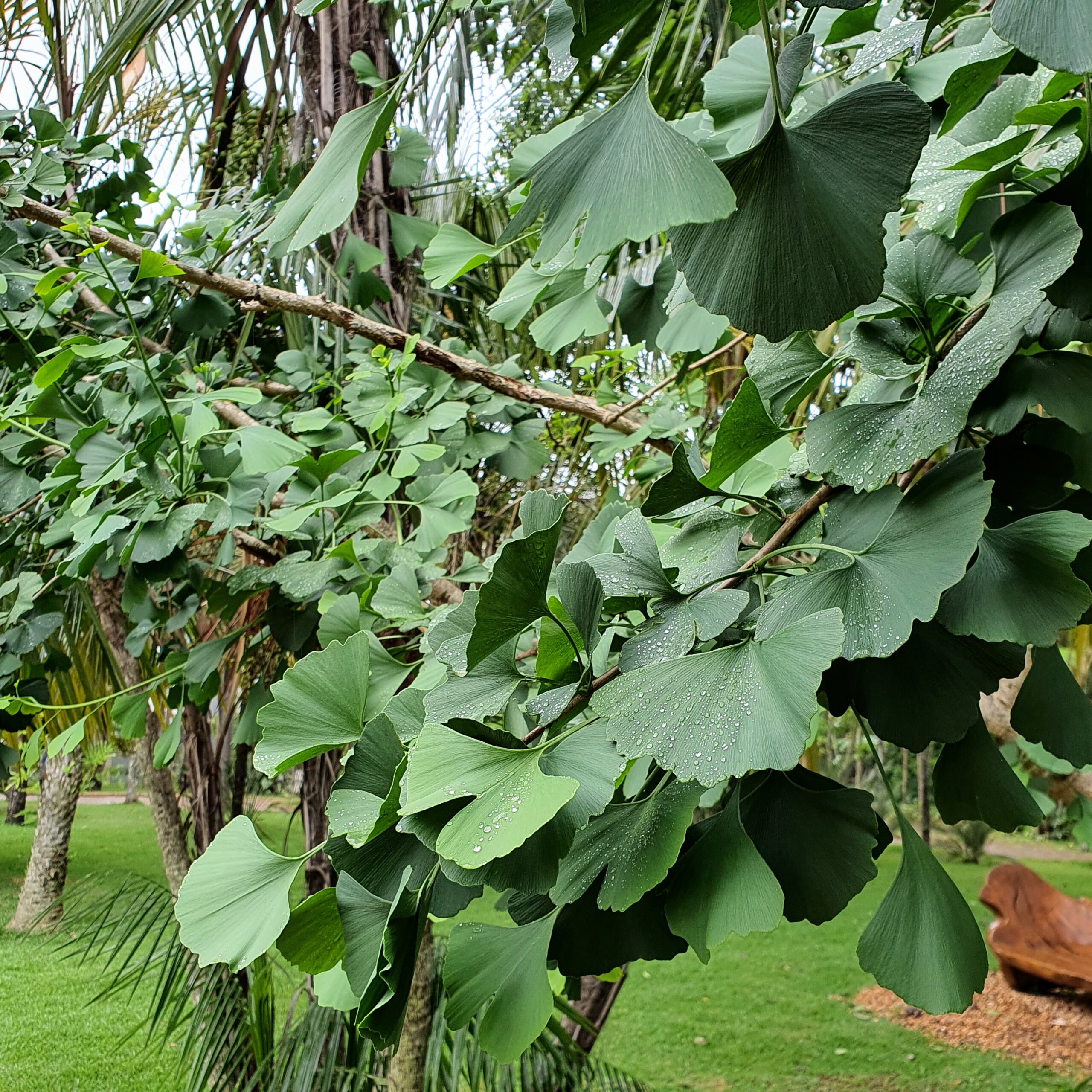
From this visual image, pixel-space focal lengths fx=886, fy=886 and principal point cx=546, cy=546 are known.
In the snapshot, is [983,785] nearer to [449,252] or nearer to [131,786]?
[449,252]

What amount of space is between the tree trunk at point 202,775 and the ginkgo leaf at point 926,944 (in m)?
1.52

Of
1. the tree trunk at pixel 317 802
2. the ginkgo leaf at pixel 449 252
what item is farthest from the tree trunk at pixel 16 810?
the ginkgo leaf at pixel 449 252

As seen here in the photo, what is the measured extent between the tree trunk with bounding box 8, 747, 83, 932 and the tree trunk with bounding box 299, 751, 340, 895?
1063mm

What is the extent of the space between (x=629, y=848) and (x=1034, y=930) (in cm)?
344

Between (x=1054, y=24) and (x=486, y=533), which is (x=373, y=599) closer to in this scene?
(x=1054, y=24)

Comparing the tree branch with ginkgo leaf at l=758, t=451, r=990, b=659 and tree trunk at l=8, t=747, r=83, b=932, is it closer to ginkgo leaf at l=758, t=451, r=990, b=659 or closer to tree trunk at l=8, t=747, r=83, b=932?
ginkgo leaf at l=758, t=451, r=990, b=659

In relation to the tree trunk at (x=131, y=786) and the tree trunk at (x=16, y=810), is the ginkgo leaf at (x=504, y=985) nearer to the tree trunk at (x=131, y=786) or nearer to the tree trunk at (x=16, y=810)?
the tree trunk at (x=16, y=810)

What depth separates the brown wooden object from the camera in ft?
9.16

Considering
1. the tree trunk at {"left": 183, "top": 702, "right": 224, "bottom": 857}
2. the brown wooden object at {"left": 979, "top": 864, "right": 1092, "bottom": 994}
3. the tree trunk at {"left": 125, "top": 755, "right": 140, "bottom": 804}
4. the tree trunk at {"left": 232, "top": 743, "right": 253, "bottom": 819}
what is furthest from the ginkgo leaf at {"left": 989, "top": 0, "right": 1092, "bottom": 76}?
the brown wooden object at {"left": 979, "top": 864, "right": 1092, "bottom": 994}

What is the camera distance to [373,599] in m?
0.43

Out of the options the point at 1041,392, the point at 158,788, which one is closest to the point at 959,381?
the point at 1041,392

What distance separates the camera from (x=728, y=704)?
17cm

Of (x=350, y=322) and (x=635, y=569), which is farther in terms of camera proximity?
(x=350, y=322)

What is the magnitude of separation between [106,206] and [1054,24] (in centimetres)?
105
